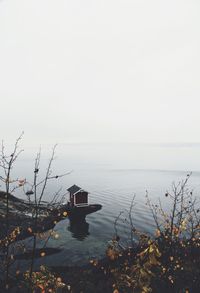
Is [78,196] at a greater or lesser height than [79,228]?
greater

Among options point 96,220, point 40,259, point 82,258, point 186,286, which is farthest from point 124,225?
point 186,286

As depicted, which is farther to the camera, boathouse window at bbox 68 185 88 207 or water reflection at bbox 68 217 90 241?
boathouse window at bbox 68 185 88 207

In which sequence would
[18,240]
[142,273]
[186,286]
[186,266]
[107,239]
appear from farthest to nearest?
[107,239] < [18,240] < [186,266] < [186,286] < [142,273]

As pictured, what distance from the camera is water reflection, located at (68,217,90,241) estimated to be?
5382 centimetres

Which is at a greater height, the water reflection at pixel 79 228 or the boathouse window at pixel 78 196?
the boathouse window at pixel 78 196

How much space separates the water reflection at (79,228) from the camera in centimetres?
5382

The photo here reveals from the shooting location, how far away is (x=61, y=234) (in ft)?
178

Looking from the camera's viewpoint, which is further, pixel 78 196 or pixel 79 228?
pixel 78 196

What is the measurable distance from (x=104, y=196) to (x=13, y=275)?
75.2 meters

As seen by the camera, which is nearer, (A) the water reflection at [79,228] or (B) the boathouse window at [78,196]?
(A) the water reflection at [79,228]

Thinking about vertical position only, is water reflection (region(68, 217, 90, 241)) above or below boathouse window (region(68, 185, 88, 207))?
below

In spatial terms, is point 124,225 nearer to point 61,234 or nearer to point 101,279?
point 61,234

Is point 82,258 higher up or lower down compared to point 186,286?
lower down

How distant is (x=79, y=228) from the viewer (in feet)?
193
